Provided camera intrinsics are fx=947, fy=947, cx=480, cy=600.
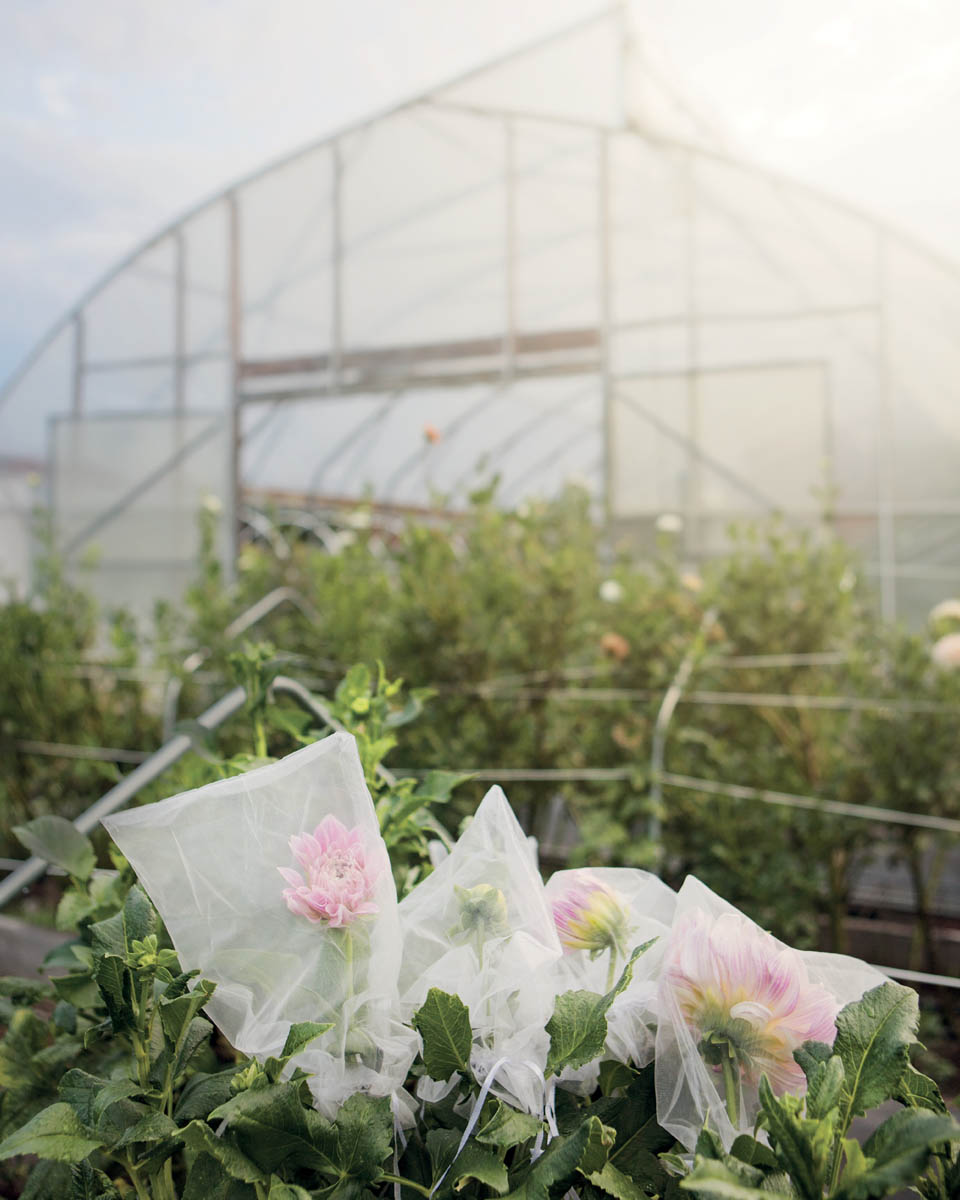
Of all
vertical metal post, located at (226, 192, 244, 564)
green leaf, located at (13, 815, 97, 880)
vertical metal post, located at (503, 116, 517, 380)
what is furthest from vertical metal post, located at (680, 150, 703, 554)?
green leaf, located at (13, 815, 97, 880)

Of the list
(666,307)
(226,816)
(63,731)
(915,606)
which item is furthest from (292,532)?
(226,816)

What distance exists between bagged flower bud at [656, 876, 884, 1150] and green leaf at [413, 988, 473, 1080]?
0.33ft

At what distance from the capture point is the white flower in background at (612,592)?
2.43m

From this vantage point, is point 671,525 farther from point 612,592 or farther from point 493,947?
point 493,947

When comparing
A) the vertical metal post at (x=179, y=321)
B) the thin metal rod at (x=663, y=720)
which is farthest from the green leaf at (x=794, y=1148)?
the vertical metal post at (x=179, y=321)

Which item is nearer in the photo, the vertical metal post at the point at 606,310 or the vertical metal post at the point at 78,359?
the vertical metal post at the point at 606,310

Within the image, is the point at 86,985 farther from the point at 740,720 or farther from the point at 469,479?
the point at 469,479

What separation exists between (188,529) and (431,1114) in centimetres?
596

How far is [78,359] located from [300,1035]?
6.67m

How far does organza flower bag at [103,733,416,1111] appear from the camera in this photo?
491 mm

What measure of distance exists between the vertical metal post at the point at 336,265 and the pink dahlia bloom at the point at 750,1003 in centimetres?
576

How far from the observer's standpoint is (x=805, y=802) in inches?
77.5

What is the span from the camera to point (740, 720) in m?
2.34

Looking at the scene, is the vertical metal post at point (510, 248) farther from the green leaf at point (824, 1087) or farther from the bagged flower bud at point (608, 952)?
the green leaf at point (824, 1087)
